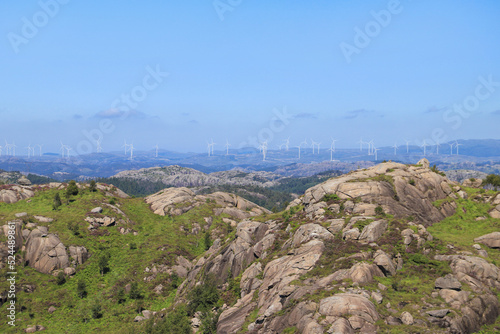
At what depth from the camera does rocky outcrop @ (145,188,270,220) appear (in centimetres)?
11506

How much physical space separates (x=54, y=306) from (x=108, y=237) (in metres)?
23.6

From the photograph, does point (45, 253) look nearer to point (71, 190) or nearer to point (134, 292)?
point (134, 292)

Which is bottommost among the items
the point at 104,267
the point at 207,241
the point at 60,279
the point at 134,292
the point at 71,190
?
the point at 134,292

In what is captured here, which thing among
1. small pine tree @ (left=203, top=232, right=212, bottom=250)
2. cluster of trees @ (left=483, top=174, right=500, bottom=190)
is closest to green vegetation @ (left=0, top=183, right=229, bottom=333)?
small pine tree @ (left=203, top=232, right=212, bottom=250)

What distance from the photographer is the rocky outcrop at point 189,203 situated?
A: 115m

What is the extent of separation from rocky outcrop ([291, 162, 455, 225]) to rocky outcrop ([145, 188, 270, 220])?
57371 mm

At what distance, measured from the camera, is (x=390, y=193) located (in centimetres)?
6350

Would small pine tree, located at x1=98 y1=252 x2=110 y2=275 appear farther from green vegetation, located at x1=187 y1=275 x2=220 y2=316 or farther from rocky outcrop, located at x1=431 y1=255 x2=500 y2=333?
rocky outcrop, located at x1=431 y1=255 x2=500 y2=333

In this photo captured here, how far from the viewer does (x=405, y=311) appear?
34.2 metres

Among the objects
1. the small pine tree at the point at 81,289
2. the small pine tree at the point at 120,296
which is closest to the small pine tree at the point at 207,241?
the small pine tree at the point at 120,296

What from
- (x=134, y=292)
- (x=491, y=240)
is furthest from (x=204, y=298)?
(x=491, y=240)

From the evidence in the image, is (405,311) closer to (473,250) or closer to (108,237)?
(473,250)

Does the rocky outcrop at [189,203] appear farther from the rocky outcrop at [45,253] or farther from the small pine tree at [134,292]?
the small pine tree at [134,292]

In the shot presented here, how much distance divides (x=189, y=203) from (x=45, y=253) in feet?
161
